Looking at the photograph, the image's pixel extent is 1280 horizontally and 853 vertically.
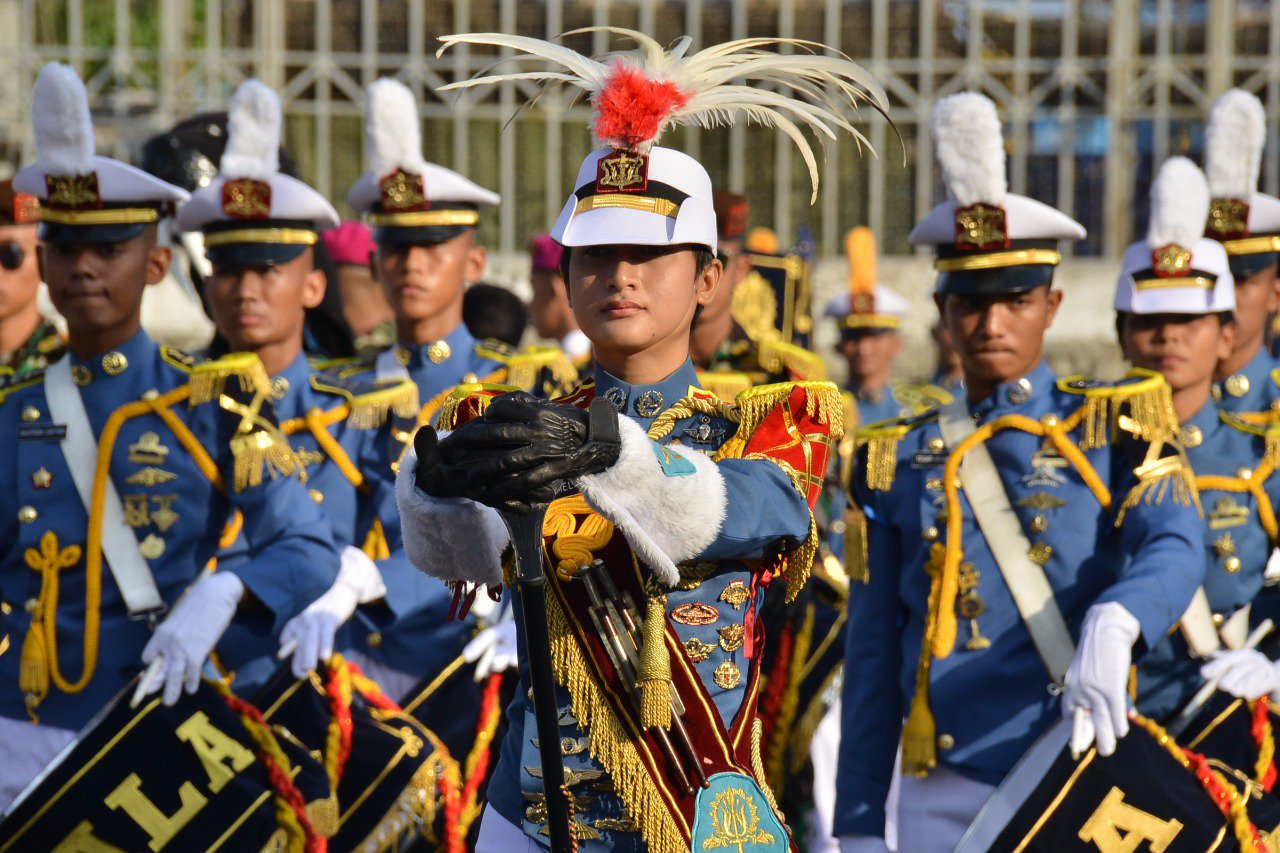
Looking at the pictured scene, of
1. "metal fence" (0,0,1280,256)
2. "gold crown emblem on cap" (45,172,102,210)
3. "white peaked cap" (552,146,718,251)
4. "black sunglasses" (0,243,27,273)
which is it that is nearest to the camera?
"white peaked cap" (552,146,718,251)

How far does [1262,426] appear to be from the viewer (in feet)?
21.2

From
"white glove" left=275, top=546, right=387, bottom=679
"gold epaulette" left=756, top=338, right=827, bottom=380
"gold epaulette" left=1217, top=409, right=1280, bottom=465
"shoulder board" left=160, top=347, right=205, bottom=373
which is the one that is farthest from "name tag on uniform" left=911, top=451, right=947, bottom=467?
"shoulder board" left=160, top=347, right=205, bottom=373

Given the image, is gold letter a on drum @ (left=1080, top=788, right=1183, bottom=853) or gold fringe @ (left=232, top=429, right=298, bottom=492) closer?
gold letter a on drum @ (left=1080, top=788, right=1183, bottom=853)

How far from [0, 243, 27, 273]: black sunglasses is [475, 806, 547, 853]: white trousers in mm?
4724

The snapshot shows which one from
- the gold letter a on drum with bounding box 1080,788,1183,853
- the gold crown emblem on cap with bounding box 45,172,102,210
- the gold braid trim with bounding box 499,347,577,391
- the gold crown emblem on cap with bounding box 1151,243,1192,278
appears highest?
the gold crown emblem on cap with bounding box 45,172,102,210

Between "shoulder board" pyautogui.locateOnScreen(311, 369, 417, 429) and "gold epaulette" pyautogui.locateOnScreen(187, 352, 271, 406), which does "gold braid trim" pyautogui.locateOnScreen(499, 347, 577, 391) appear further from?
"gold epaulette" pyautogui.locateOnScreen(187, 352, 271, 406)

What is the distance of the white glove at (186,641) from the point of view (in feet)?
16.6

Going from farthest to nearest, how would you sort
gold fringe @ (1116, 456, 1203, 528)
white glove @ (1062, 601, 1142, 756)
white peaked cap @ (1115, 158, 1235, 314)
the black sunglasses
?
the black sunglasses
white peaked cap @ (1115, 158, 1235, 314)
gold fringe @ (1116, 456, 1203, 528)
white glove @ (1062, 601, 1142, 756)

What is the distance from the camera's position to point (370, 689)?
6289 millimetres

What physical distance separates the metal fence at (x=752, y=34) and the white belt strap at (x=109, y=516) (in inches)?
348

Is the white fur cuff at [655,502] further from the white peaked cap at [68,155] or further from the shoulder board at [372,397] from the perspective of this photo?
the shoulder board at [372,397]

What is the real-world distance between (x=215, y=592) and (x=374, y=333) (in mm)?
4593

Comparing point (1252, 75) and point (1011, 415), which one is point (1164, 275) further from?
point (1252, 75)

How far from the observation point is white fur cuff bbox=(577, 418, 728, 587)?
3.08m
